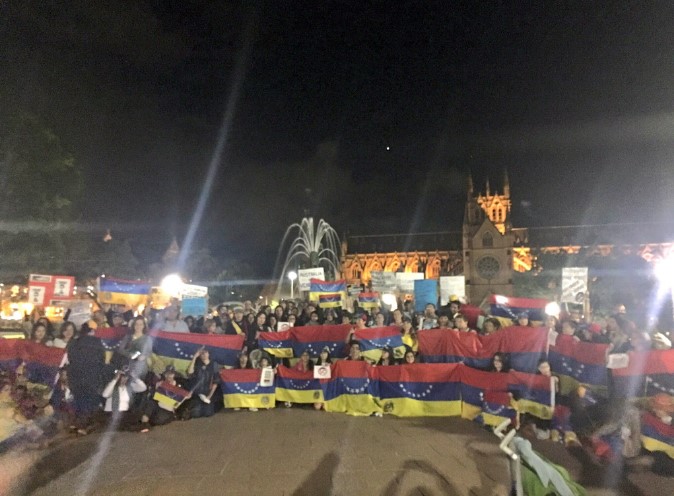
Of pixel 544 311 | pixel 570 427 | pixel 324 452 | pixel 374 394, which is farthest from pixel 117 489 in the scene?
pixel 544 311

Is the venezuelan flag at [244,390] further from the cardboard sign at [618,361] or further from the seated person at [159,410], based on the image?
the cardboard sign at [618,361]

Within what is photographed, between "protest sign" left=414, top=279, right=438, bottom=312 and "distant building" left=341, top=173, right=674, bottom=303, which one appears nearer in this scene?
"protest sign" left=414, top=279, right=438, bottom=312

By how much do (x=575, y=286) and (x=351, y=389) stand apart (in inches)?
301

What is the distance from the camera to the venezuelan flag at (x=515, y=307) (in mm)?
11702

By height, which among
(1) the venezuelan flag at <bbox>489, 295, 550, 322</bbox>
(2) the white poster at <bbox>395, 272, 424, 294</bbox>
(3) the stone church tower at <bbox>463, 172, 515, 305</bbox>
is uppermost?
(3) the stone church tower at <bbox>463, 172, 515, 305</bbox>

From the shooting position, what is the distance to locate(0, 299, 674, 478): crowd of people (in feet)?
25.0

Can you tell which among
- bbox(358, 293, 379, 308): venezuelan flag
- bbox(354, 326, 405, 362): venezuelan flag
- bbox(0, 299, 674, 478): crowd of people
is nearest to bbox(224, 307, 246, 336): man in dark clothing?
bbox(0, 299, 674, 478): crowd of people

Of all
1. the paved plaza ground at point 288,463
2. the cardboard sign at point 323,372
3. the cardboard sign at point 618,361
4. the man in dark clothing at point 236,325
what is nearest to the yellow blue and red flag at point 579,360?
the cardboard sign at point 618,361

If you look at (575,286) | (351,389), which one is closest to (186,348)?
(351,389)

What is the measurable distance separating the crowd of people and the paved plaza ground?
45 cm

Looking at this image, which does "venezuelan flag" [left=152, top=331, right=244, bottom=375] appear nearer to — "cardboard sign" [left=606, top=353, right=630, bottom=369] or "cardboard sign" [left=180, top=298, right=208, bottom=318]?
"cardboard sign" [left=180, top=298, right=208, bottom=318]

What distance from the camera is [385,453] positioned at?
284 inches

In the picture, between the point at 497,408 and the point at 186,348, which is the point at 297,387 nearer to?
the point at 186,348

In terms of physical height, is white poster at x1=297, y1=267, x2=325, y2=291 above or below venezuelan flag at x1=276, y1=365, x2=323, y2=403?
above
